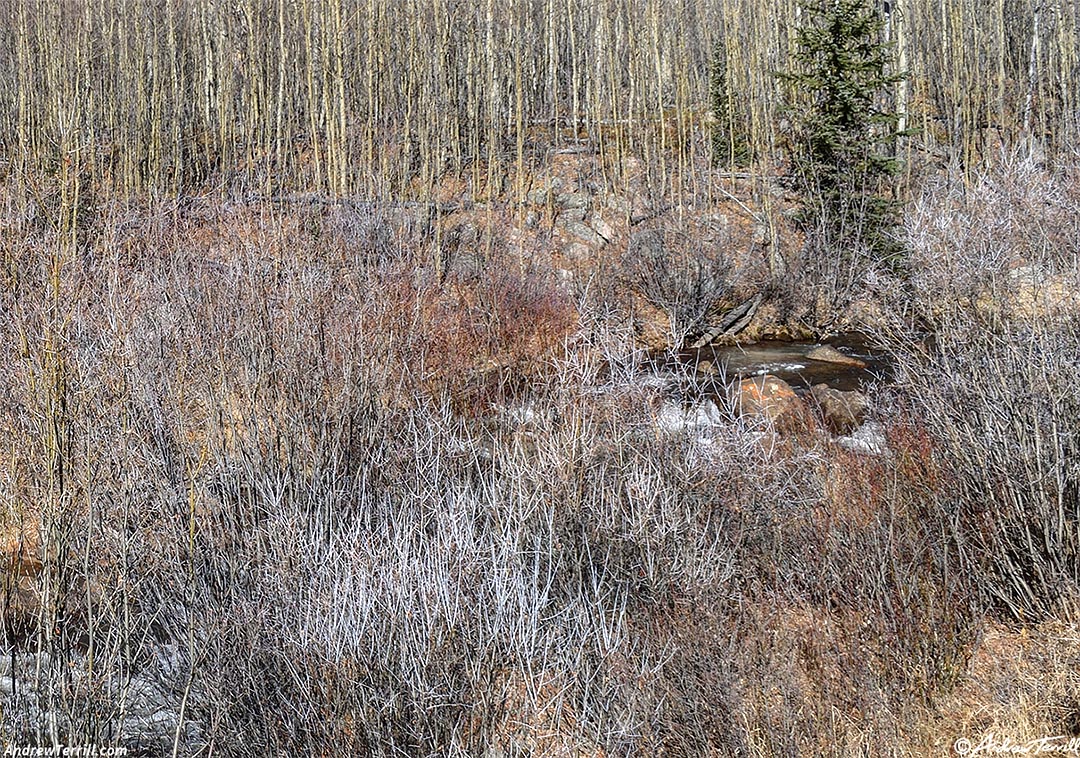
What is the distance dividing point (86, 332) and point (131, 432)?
1407 millimetres

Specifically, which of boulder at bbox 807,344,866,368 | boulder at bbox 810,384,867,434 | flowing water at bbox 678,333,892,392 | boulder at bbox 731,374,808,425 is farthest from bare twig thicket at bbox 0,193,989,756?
boulder at bbox 807,344,866,368

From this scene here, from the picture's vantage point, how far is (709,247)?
47.8ft

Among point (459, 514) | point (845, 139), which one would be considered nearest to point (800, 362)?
point (845, 139)

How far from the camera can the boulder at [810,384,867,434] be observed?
8.92m

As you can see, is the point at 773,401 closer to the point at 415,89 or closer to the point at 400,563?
the point at 400,563

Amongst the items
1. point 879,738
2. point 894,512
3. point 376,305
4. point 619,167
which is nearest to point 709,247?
point 619,167

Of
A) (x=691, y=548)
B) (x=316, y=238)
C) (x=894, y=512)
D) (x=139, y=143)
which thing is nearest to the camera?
(x=894, y=512)

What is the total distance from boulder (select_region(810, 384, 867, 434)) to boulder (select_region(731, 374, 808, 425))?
0.76 feet

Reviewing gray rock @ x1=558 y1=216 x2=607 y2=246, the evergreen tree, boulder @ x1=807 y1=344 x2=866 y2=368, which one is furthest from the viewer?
gray rock @ x1=558 y1=216 x2=607 y2=246

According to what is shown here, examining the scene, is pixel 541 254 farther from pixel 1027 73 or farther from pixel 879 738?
A: pixel 1027 73

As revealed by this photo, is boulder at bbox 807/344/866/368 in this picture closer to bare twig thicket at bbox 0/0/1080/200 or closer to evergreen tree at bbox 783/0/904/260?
evergreen tree at bbox 783/0/904/260

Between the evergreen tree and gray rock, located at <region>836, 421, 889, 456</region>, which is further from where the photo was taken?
the evergreen tree

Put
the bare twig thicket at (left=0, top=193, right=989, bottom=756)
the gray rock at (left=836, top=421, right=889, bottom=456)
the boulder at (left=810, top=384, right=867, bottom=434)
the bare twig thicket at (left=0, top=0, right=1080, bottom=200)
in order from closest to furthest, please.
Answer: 1. the bare twig thicket at (left=0, top=193, right=989, bottom=756)
2. the gray rock at (left=836, top=421, right=889, bottom=456)
3. the boulder at (left=810, top=384, right=867, bottom=434)
4. the bare twig thicket at (left=0, top=0, right=1080, bottom=200)

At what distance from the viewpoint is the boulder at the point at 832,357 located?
40.4 feet
